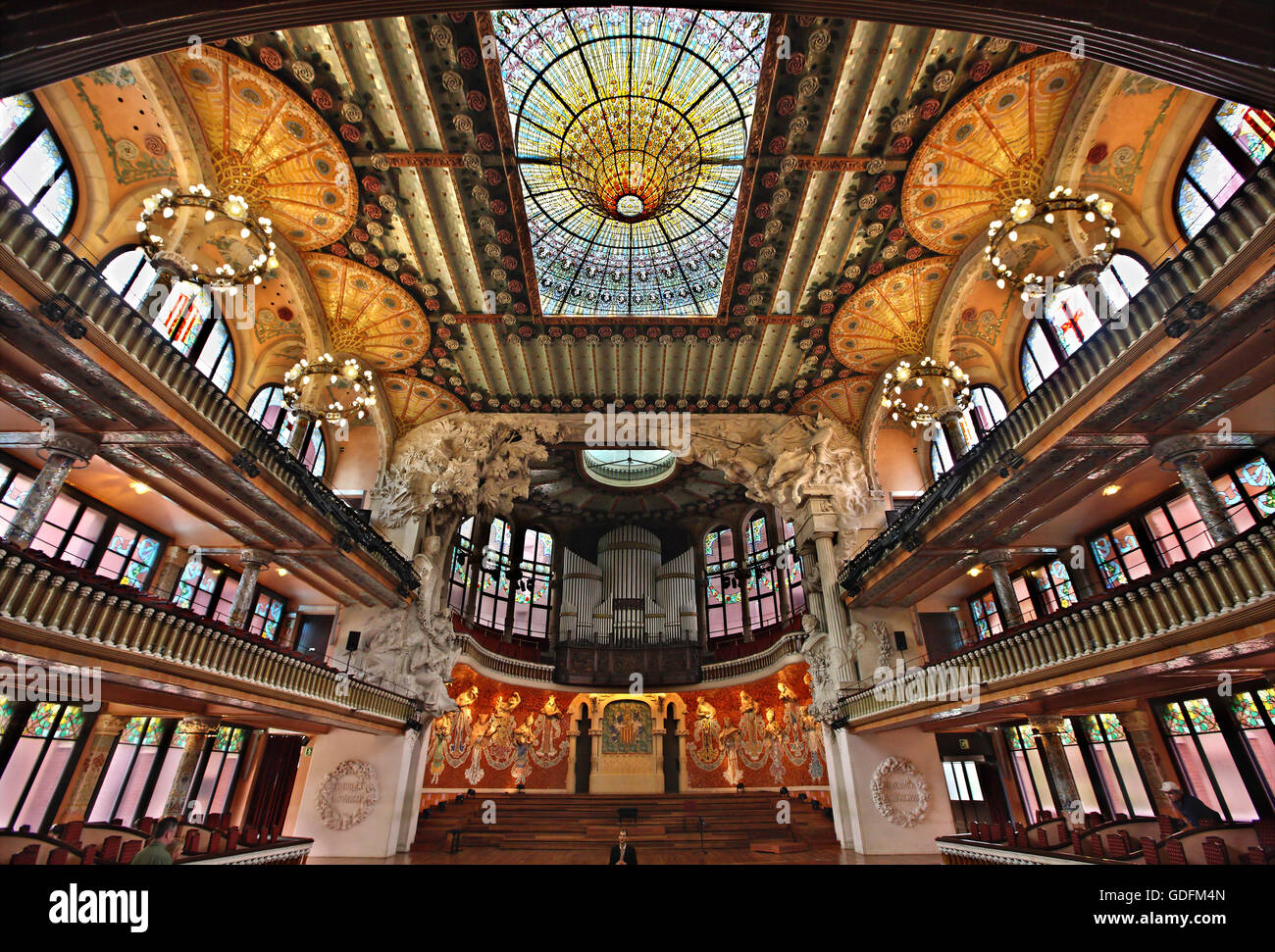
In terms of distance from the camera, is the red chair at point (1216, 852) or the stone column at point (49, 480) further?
the stone column at point (49, 480)

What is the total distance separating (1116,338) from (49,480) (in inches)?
646

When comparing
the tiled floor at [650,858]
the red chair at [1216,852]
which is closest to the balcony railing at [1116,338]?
the red chair at [1216,852]

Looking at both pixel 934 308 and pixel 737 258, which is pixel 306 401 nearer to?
pixel 737 258

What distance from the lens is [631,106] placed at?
40.1 feet

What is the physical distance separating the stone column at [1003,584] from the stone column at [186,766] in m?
17.7

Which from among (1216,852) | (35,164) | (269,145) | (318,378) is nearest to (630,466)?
(318,378)

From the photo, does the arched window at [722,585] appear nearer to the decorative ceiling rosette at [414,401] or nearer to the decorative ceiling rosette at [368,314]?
the decorative ceiling rosette at [414,401]

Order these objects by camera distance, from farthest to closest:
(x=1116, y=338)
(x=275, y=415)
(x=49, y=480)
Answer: (x=275, y=415), (x=49, y=480), (x=1116, y=338)

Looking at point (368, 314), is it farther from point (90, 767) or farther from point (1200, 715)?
point (1200, 715)

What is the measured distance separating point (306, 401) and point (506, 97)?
884 cm

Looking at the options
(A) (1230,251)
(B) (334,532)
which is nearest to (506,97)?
(B) (334,532)

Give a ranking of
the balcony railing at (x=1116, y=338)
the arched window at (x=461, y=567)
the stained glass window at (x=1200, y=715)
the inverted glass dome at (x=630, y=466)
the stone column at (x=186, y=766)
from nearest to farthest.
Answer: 1. the balcony railing at (x=1116, y=338)
2. the stained glass window at (x=1200, y=715)
3. the stone column at (x=186, y=766)
4. the arched window at (x=461, y=567)
5. the inverted glass dome at (x=630, y=466)

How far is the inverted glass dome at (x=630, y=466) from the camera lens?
2791 centimetres

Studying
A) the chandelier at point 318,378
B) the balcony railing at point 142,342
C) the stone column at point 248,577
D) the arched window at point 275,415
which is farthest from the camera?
the arched window at point 275,415
